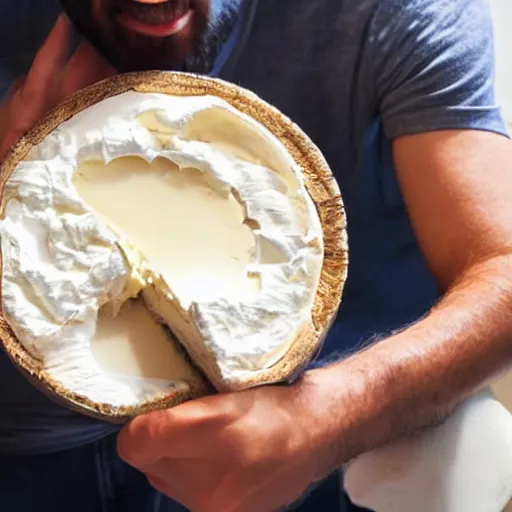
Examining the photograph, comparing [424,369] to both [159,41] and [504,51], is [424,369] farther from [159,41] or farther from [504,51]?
[504,51]

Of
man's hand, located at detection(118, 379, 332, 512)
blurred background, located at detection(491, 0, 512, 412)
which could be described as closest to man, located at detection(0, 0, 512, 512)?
man's hand, located at detection(118, 379, 332, 512)

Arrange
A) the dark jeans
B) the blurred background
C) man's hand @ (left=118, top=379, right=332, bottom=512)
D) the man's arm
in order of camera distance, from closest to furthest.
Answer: man's hand @ (left=118, top=379, right=332, bottom=512) < the man's arm < the dark jeans < the blurred background

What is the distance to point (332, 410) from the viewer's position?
73 cm

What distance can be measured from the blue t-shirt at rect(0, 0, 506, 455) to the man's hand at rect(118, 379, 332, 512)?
283mm

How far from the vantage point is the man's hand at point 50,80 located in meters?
0.80

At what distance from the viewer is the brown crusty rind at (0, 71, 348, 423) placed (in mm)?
654

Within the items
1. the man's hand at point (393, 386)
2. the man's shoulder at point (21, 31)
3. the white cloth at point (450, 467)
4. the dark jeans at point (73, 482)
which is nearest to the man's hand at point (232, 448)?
the man's hand at point (393, 386)

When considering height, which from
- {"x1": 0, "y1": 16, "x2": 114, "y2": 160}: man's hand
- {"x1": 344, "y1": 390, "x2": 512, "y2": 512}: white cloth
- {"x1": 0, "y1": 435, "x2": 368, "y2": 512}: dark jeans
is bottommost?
{"x1": 0, "y1": 435, "x2": 368, "y2": 512}: dark jeans

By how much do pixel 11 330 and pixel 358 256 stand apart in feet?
1.52

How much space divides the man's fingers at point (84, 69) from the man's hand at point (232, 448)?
1.12ft

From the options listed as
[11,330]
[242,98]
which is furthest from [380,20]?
[11,330]

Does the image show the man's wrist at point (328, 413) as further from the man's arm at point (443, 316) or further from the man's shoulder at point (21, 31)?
the man's shoulder at point (21, 31)

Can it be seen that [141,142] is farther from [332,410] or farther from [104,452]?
[104,452]

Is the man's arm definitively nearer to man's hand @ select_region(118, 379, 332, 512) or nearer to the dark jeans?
man's hand @ select_region(118, 379, 332, 512)
